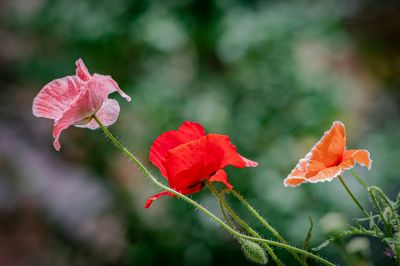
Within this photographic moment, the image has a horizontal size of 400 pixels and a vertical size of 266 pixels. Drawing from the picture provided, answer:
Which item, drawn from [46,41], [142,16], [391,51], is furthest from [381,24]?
[46,41]

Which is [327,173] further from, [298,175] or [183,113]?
[183,113]

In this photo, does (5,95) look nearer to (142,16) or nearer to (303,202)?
(142,16)

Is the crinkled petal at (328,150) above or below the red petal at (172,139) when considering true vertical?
below

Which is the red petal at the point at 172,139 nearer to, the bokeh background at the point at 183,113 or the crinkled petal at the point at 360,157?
the crinkled petal at the point at 360,157

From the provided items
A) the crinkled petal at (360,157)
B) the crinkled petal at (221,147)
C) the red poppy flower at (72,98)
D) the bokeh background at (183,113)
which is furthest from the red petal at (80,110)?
the bokeh background at (183,113)

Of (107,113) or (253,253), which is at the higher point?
(107,113)

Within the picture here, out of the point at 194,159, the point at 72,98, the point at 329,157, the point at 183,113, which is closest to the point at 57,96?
the point at 72,98
